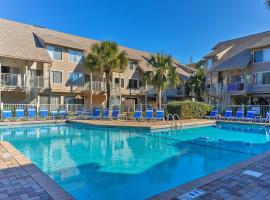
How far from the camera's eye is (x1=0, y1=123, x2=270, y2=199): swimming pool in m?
5.99

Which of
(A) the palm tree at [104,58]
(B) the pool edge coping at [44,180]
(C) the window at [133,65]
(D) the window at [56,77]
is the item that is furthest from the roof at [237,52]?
(B) the pool edge coping at [44,180]

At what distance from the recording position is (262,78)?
24797 millimetres

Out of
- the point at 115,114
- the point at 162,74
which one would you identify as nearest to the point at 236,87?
the point at 162,74

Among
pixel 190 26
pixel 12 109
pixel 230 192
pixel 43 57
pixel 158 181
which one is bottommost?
pixel 158 181

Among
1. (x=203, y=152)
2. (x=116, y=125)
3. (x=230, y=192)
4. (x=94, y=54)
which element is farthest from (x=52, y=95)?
(x=230, y=192)

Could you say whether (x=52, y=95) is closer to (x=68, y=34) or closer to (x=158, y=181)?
(x=68, y=34)

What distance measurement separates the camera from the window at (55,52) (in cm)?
2404

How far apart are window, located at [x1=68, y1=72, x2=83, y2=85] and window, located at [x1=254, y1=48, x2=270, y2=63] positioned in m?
19.9

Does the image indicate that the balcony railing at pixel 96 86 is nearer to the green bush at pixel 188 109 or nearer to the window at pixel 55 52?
Result: the window at pixel 55 52

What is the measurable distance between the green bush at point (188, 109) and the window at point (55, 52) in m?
12.9

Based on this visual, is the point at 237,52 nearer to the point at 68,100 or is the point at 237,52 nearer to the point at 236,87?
the point at 236,87

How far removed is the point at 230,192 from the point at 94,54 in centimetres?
2073

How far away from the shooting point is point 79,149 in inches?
393

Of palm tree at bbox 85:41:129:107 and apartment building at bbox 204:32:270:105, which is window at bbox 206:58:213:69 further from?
palm tree at bbox 85:41:129:107
